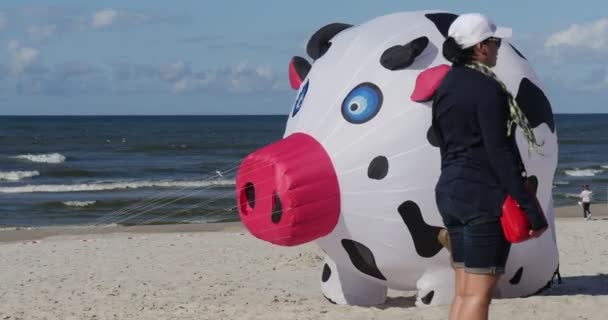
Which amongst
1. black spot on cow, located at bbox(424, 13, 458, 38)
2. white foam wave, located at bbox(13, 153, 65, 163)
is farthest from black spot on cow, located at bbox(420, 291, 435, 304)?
white foam wave, located at bbox(13, 153, 65, 163)

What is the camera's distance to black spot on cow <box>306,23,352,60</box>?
7.26 m

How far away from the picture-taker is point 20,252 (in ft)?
42.6

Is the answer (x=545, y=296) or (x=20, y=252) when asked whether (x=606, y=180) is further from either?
(x=545, y=296)

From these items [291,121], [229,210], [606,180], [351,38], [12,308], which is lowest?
[606,180]

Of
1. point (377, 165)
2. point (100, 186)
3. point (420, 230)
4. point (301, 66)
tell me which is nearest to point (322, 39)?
point (301, 66)

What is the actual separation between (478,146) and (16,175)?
32.4 meters

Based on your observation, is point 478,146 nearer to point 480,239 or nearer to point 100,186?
point 480,239

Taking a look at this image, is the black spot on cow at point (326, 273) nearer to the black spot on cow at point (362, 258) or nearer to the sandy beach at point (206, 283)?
the sandy beach at point (206, 283)

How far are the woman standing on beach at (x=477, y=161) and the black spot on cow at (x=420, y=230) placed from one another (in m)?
2.12

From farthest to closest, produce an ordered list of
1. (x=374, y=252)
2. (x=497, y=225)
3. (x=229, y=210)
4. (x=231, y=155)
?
(x=231, y=155), (x=229, y=210), (x=374, y=252), (x=497, y=225)

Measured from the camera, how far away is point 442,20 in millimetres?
6891

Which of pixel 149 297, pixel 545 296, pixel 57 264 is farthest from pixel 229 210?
pixel 545 296

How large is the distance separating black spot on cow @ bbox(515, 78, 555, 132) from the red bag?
2827mm

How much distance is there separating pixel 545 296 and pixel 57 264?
6.18 m
